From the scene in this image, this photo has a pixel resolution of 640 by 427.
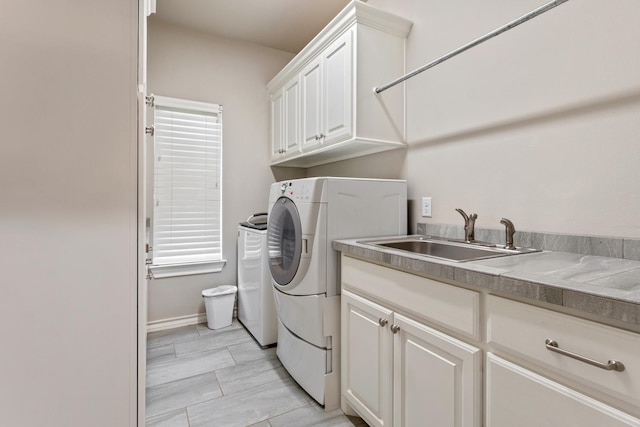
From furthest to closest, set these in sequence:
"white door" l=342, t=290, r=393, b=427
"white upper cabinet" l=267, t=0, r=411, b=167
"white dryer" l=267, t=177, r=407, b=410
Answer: "white upper cabinet" l=267, t=0, r=411, b=167
"white dryer" l=267, t=177, r=407, b=410
"white door" l=342, t=290, r=393, b=427

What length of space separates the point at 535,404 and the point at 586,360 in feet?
0.63

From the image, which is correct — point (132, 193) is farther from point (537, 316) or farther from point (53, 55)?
point (537, 316)

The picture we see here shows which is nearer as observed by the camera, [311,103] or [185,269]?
[311,103]

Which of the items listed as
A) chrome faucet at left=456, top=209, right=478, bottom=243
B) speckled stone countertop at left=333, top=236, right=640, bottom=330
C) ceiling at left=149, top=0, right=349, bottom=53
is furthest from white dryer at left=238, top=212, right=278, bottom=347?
ceiling at left=149, top=0, right=349, bottom=53

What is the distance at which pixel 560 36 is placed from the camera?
1.22 meters

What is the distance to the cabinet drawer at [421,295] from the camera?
3.06 feet

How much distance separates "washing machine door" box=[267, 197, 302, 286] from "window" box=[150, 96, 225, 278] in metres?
1.03

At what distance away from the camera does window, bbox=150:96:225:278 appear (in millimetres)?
2697

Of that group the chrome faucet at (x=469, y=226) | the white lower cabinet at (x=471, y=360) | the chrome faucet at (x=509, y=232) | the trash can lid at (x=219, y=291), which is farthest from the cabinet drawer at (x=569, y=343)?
the trash can lid at (x=219, y=291)

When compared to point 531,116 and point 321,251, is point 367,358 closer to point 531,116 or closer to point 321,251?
point 321,251

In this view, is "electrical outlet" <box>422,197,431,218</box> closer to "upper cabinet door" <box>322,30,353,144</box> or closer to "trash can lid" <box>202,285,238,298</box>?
"upper cabinet door" <box>322,30,353,144</box>

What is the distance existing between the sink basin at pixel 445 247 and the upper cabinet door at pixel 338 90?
2.50 ft

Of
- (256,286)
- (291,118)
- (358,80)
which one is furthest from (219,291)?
(358,80)

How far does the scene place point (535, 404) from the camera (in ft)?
2.49
